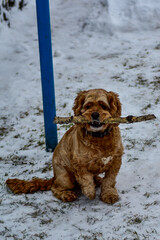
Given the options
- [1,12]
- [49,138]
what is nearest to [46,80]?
[49,138]

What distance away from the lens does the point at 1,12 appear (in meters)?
10.8

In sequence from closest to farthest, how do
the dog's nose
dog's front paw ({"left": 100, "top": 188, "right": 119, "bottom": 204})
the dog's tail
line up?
the dog's nose < dog's front paw ({"left": 100, "top": 188, "right": 119, "bottom": 204}) < the dog's tail

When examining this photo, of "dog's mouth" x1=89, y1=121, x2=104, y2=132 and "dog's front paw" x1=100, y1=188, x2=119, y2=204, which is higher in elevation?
"dog's mouth" x1=89, y1=121, x2=104, y2=132

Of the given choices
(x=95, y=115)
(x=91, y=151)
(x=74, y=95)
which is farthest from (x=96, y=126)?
(x=74, y=95)

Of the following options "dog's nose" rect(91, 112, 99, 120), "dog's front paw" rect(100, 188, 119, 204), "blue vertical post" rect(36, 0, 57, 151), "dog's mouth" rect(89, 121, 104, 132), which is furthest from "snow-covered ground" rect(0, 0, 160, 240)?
"dog's nose" rect(91, 112, 99, 120)

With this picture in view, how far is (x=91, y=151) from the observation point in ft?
11.3

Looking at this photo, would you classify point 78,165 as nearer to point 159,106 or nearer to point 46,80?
point 46,80

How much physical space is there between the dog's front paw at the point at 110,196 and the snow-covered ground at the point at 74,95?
7 centimetres

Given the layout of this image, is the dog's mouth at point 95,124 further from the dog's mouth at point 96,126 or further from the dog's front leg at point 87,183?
the dog's front leg at point 87,183

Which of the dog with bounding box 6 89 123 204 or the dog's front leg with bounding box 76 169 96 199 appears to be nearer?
the dog with bounding box 6 89 123 204

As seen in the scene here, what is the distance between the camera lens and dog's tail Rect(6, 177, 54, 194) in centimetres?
395

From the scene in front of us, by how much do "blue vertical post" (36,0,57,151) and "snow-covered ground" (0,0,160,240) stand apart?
1.33ft

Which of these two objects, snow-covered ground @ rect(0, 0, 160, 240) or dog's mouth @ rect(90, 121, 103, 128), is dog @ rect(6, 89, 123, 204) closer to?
dog's mouth @ rect(90, 121, 103, 128)

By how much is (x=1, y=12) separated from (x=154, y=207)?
9502 millimetres
